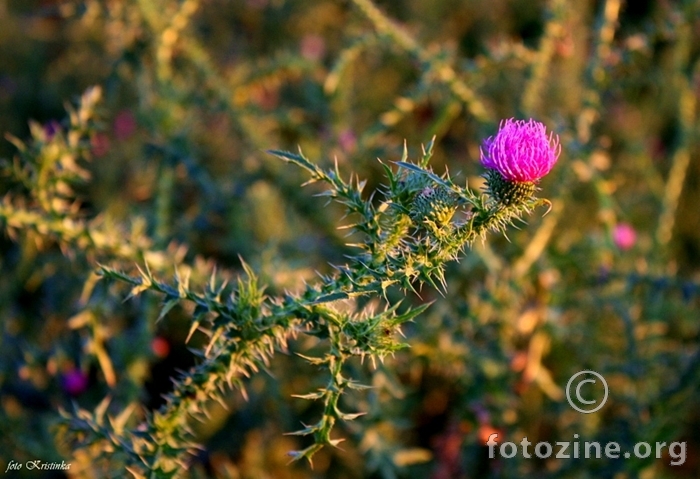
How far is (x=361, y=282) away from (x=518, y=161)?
1.07 feet

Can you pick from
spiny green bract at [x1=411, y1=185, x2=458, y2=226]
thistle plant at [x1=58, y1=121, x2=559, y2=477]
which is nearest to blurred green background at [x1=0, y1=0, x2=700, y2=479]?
thistle plant at [x1=58, y1=121, x2=559, y2=477]

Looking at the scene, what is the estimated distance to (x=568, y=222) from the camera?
3.60m

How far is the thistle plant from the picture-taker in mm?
1137

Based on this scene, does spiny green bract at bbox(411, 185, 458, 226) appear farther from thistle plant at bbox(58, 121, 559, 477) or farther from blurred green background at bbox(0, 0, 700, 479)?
blurred green background at bbox(0, 0, 700, 479)

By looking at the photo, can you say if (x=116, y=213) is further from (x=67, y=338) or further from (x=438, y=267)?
(x=438, y=267)

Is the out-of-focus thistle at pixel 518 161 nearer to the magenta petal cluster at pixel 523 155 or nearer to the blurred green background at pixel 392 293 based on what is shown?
the magenta petal cluster at pixel 523 155

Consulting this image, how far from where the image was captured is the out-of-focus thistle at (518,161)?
1.11m

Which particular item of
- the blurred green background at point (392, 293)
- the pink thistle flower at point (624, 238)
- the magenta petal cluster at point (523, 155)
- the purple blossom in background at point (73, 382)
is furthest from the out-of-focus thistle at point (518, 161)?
the pink thistle flower at point (624, 238)

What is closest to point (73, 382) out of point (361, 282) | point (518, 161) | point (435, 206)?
point (361, 282)

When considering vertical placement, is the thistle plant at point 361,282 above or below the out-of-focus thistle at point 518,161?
below

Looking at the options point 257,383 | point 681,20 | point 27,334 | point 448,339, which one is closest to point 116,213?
point 27,334

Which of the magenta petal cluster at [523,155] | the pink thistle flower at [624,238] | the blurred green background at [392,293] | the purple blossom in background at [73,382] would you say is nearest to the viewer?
the magenta petal cluster at [523,155]

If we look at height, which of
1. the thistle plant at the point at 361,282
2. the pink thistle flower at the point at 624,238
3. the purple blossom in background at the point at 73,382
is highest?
the pink thistle flower at the point at 624,238

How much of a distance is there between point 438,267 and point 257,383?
171 cm
